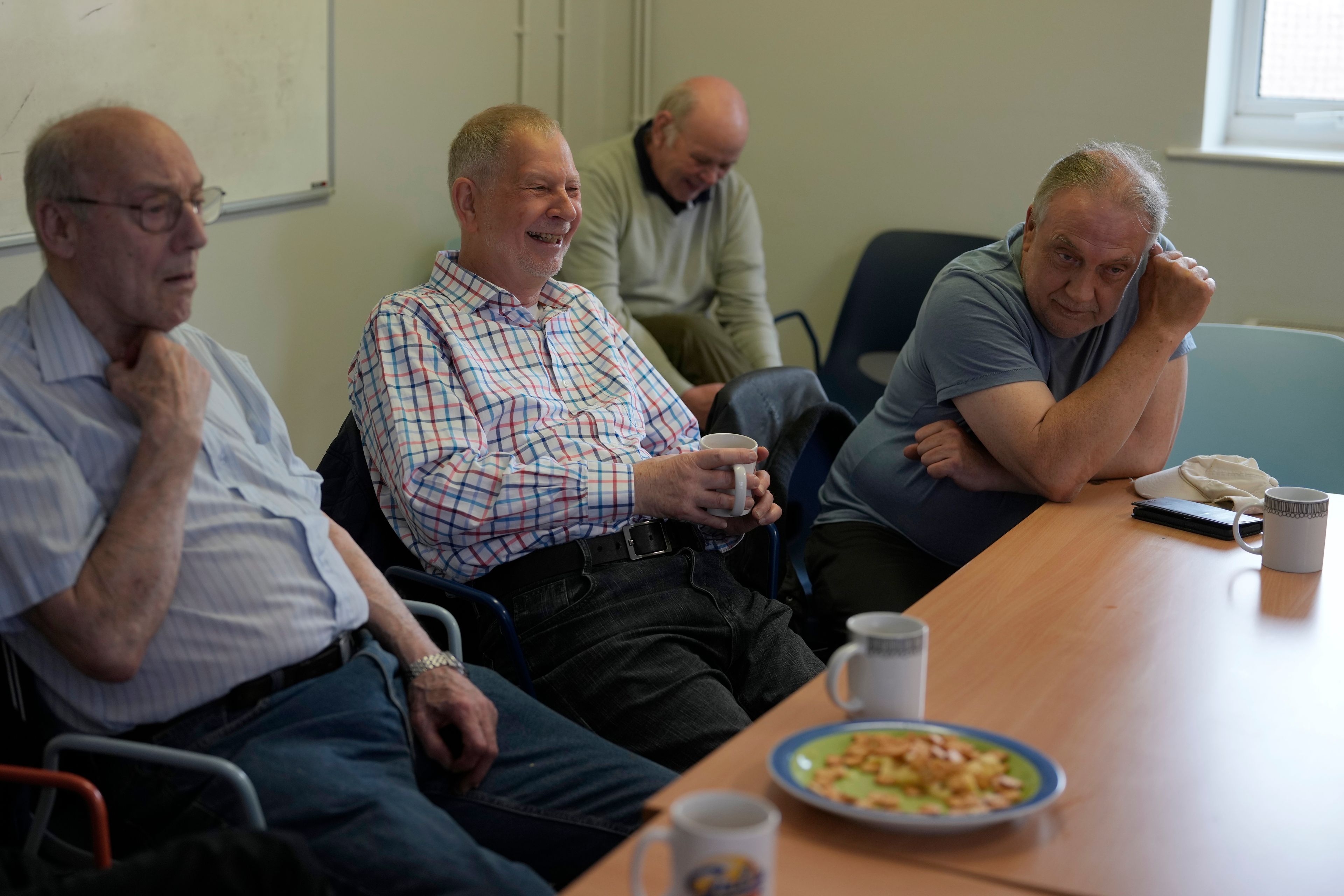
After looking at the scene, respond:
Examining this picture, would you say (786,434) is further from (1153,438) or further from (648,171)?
(648,171)

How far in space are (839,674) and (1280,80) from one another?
11.6ft

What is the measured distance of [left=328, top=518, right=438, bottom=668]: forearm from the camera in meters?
1.64

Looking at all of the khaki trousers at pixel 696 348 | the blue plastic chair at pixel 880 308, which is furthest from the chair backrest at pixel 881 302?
the khaki trousers at pixel 696 348

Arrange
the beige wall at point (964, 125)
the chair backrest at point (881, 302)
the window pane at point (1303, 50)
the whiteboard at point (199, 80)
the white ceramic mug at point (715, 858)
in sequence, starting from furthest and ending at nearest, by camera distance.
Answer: the chair backrest at point (881, 302)
the window pane at point (1303, 50)
the beige wall at point (964, 125)
the whiteboard at point (199, 80)
the white ceramic mug at point (715, 858)

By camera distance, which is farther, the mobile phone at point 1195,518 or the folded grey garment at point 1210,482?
the folded grey garment at point 1210,482

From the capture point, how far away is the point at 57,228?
143cm

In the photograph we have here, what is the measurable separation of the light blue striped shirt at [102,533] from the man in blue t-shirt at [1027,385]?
99 centimetres

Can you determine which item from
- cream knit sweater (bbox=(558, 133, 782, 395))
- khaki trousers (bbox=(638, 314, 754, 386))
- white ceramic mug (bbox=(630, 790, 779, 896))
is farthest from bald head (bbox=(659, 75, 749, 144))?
white ceramic mug (bbox=(630, 790, 779, 896))

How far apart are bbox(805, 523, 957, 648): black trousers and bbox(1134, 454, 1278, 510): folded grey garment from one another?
1.27 ft

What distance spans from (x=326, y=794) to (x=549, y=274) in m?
1.10

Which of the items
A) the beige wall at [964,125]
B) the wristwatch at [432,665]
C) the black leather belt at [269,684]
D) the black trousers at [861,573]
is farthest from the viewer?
the beige wall at [964,125]

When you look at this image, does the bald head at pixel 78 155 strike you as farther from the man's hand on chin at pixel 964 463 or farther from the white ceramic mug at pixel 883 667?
the man's hand on chin at pixel 964 463

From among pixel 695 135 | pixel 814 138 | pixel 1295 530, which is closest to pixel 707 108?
pixel 695 135

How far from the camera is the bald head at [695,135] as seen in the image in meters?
3.64
